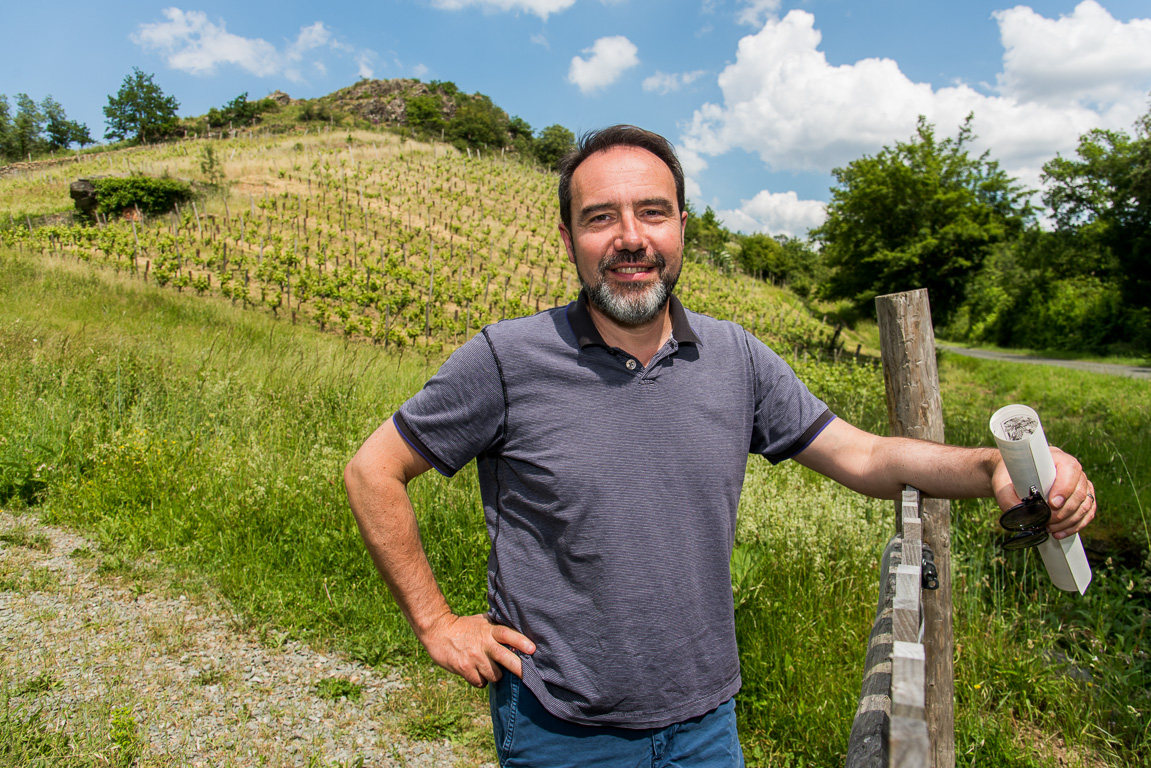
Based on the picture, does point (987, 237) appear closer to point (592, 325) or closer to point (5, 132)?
point (592, 325)

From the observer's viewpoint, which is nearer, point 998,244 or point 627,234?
point 627,234

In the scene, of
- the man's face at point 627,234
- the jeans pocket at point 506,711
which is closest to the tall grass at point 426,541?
the jeans pocket at point 506,711

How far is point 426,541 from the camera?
150 inches

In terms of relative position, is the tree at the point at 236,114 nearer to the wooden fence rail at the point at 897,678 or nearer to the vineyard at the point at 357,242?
the vineyard at the point at 357,242

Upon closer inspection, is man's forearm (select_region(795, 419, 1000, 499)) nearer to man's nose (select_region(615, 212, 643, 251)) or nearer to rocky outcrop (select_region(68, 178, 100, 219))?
man's nose (select_region(615, 212, 643, 251))

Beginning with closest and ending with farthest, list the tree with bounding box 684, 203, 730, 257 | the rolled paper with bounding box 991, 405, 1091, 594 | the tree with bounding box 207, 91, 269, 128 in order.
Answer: the rolled paper with bounding box 991, 405, 1091, 594, the tree with bounding box 684, 203, 730, 257, the tree with bounding box 207, 91, 269, 128

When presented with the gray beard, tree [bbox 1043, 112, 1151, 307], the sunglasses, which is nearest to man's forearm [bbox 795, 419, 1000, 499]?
the sunglasses

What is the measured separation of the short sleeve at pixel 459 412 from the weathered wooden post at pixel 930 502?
5.00ft

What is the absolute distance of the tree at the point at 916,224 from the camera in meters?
21.5

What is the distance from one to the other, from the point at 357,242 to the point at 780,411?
2356cm

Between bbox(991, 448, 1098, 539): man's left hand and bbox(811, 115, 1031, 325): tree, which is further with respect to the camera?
bbox(811, 115, 1031, 325): tree

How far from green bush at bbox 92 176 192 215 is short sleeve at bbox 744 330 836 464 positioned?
2944 centimetres

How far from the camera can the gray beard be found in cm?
160

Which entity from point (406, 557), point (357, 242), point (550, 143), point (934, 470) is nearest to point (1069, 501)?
point (934, 470)
